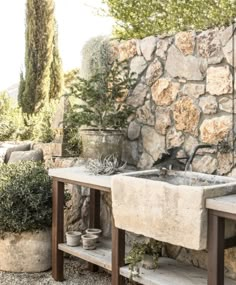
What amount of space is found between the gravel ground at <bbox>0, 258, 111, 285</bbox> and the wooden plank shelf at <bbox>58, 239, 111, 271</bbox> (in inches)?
10.2

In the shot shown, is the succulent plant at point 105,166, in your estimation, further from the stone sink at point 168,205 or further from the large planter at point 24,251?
the large planter at point 24,251

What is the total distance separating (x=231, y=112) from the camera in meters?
3.09

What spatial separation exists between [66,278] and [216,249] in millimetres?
1629

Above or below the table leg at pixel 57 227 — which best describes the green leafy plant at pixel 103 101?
above

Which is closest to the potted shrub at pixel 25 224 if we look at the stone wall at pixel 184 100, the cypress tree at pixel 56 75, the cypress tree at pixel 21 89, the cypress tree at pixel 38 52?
the stone wall at pixel 184 100

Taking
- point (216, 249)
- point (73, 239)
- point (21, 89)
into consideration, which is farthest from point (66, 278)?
point (21, 89)

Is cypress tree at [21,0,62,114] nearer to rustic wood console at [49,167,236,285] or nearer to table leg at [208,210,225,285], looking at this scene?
rustic wood console at [49,167,236,285]

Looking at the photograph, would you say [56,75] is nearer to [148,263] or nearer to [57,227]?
[57,227]

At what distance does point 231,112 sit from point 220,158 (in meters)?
0.30

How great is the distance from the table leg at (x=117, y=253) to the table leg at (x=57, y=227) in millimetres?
697

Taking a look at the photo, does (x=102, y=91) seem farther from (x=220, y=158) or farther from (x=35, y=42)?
(x=35, y=42)

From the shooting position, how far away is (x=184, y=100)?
11.1 ft

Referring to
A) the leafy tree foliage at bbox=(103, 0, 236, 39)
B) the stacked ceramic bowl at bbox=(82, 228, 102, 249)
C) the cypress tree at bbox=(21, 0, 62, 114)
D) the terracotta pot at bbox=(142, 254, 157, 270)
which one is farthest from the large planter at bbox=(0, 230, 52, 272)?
the cypress tree at bbox=(21, 0, 62, 114)

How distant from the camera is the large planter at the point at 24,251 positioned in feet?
12.2
